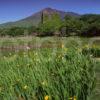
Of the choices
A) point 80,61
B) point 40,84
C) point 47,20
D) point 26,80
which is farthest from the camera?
point 47,20

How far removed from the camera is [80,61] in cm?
657

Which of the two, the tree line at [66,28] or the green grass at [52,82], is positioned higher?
the green grass at [52,82]

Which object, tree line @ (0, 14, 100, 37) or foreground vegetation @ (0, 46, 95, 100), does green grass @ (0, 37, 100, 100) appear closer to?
foreground vegetation @ (0, 46, 95, 100)

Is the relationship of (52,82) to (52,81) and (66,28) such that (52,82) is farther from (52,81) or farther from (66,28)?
(66,28)

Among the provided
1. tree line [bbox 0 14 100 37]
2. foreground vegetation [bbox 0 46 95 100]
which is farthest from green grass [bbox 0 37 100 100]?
tree line [bbox 0 14 100 37]

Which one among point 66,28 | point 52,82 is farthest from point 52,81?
point 66,28

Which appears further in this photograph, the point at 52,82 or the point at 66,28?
the point at 66,28

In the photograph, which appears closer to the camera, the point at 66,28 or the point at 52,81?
the point at 52,81

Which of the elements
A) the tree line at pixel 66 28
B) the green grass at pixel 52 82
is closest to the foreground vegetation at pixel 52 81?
the green grass at pixel 52 82

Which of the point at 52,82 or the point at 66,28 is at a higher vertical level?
the point at 52,82

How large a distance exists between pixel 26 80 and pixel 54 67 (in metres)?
0.98

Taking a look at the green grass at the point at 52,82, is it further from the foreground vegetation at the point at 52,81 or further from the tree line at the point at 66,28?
the tree line at the point at 66,28

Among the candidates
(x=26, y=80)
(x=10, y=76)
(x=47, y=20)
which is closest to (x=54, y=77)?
(x=26, y=80)

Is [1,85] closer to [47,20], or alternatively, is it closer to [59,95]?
[59,95]
